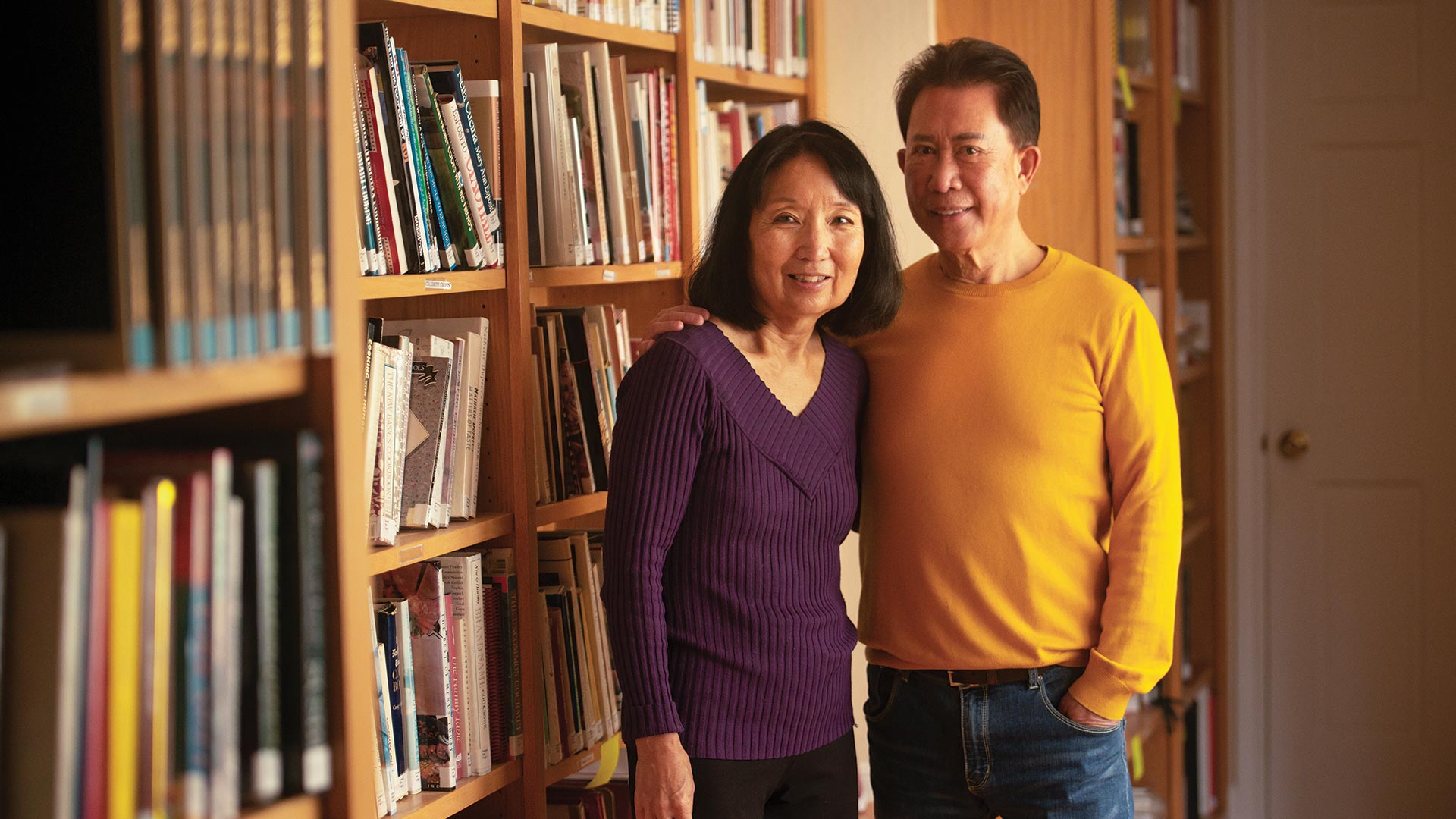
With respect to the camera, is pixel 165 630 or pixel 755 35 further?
pixel 755 35

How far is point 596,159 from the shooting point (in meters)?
1.92

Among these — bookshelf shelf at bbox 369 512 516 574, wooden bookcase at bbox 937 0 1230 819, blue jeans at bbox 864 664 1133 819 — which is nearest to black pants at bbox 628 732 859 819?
blue jeans at bbox 864 664 1133 819

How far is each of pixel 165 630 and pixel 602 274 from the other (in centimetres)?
124

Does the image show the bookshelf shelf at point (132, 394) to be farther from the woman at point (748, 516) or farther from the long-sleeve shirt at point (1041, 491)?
the long-sleeve shirt at point (1041, 491)

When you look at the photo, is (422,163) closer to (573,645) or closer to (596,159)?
(596,159)

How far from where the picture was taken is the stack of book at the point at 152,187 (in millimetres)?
714

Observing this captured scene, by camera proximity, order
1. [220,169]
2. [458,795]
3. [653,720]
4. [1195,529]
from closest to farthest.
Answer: [220,169] < [653,720] < [458,795] < [1195,529]

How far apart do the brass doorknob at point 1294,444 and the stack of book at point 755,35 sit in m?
1.83

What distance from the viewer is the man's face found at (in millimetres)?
1641

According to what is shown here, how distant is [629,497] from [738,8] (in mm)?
1270

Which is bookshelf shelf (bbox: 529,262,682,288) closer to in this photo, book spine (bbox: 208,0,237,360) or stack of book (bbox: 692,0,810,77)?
stack of book (bbox: 692,0,810,77)

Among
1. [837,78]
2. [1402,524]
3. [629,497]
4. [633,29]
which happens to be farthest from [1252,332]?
[629,497]

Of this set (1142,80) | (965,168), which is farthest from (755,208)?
(1142,80)

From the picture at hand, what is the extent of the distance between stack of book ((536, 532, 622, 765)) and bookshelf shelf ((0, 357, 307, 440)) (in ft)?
3.35
